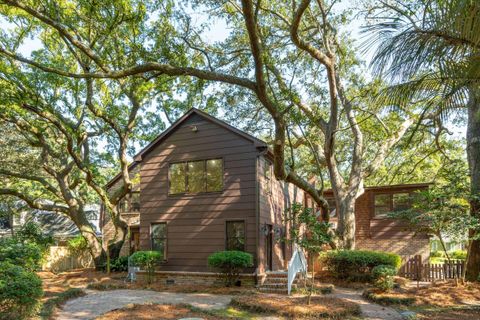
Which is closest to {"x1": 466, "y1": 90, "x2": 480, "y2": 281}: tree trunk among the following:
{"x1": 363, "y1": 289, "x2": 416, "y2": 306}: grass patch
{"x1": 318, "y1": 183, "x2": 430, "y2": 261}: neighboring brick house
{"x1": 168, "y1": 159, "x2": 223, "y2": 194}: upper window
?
{"x1": 363, "y1": 289, "x2": 416, "y2": 306}: grass patch

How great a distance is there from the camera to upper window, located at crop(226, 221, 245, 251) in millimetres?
13742

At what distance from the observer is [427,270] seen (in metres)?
15.5

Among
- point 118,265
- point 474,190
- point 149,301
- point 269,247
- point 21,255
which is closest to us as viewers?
point 21,255

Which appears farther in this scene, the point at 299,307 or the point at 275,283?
the point at 275,283

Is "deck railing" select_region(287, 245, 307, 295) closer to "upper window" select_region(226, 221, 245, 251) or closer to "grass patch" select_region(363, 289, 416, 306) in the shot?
"upper window" select_region(226, 221, 245, 251)

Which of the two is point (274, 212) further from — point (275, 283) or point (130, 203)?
point (130, 203)

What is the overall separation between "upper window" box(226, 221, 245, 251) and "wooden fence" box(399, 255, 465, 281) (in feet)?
23.3

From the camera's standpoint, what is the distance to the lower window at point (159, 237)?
49.5 feet

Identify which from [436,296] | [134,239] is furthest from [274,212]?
[134,239]

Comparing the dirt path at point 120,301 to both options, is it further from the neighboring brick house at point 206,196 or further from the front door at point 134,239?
the front door at point 134,239

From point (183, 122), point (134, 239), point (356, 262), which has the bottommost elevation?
point (356, 262)

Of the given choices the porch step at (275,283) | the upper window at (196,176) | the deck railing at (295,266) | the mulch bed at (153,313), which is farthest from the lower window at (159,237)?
the mulch bed at (153,313)

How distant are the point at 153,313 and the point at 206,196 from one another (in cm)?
658

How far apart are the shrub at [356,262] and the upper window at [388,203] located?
5217 mm
